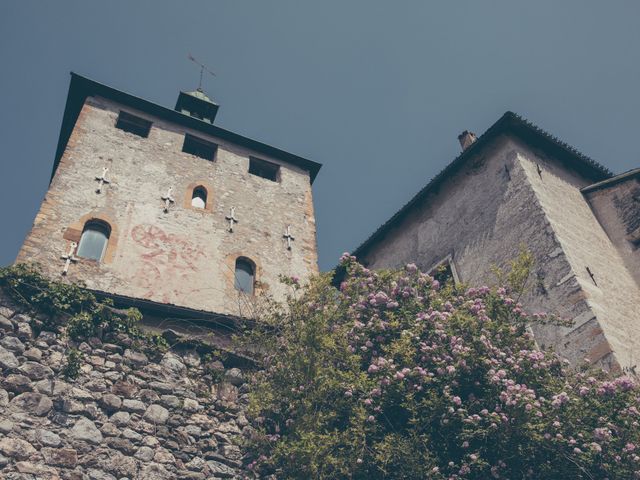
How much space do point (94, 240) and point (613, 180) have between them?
32.9ft

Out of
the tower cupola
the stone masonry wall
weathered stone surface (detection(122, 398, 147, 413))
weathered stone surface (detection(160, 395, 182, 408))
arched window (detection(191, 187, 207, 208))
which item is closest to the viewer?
the stone masonry wall

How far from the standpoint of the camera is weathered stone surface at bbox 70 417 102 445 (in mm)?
6804

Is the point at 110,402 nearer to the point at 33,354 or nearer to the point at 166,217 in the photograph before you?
the point at 33,354

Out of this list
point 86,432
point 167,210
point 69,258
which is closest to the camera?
point 86,432

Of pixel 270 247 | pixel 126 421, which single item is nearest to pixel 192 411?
pixel 126 421

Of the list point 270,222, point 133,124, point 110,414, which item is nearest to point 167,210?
point 270,222

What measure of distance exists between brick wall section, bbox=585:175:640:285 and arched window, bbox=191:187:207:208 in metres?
8.17

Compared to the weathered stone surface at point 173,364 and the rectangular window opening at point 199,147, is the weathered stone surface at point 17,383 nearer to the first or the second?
the weathered stone surface at point 173,364

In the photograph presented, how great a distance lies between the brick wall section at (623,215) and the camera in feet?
37.4

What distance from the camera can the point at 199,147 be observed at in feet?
51.5

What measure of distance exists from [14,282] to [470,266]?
809 cm

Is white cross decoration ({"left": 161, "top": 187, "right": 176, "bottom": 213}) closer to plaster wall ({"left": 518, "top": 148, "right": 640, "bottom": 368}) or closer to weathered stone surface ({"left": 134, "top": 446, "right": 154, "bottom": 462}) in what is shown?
weathered stone surface ({"left": 134, "top": 446, "right": 154, "bottom": 462})

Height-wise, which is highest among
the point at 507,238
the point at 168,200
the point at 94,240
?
the point at 168,200

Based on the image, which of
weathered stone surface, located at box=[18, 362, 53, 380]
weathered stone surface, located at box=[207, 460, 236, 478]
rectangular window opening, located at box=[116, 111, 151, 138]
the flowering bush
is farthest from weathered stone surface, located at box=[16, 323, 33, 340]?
rectangular window opening, located at box=[116, 111, 151, 138]
